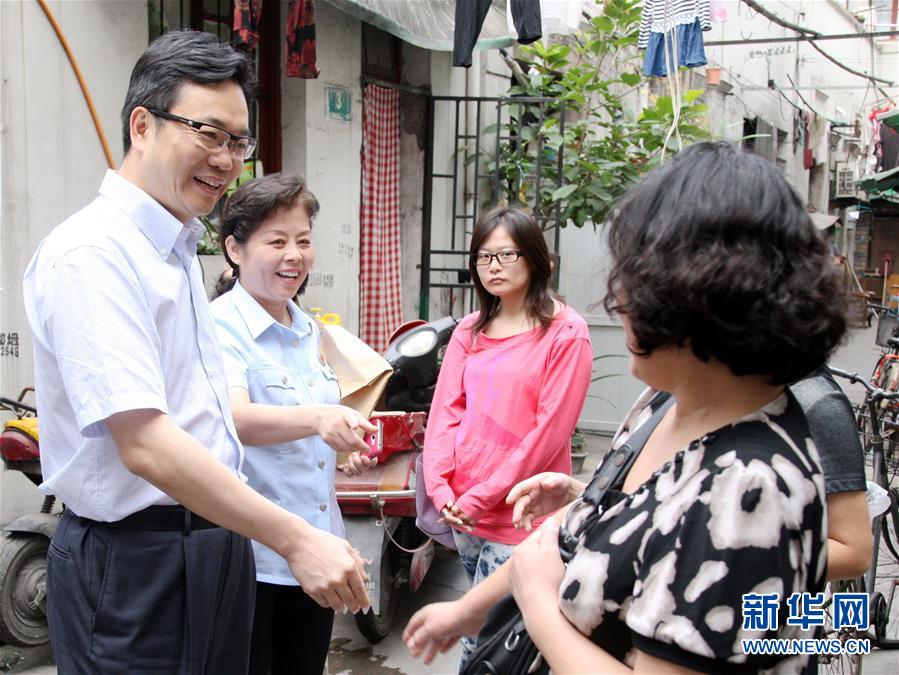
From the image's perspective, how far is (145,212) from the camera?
176 cm

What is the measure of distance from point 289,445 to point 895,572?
12.7ft

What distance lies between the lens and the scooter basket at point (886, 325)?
8688 mm

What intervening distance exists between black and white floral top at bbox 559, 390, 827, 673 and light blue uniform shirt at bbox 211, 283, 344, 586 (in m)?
1.38

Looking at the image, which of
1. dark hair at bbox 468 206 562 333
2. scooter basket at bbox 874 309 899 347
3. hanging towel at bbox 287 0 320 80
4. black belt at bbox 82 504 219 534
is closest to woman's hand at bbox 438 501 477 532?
dark hair at bbox 468 206 562 333

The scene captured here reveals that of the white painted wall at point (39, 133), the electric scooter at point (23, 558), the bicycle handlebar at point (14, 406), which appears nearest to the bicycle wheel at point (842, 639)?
the electric scooter at point (23, 558)

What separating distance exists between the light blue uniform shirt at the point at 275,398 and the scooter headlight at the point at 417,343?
208 cm

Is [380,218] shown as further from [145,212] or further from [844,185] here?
[844,185]

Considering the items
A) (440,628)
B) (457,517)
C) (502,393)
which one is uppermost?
(502,393)

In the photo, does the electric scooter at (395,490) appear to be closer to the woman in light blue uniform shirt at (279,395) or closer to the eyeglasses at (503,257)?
the eyeglasses at (503,257)

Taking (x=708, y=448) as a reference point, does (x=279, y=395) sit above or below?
below

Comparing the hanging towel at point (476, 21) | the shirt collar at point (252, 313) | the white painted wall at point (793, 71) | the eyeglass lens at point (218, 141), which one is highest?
the white painted wall at point (793, 71)

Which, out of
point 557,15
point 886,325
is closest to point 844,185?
point 886,325

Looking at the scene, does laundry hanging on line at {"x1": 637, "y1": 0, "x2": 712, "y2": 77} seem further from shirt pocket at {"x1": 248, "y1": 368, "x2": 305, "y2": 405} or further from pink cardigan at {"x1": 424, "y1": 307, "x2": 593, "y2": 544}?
shirt pocket at {"x1": 248, "y1": 368, "x2": 305, "y2": 405}

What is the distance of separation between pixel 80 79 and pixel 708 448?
453 centimetres
